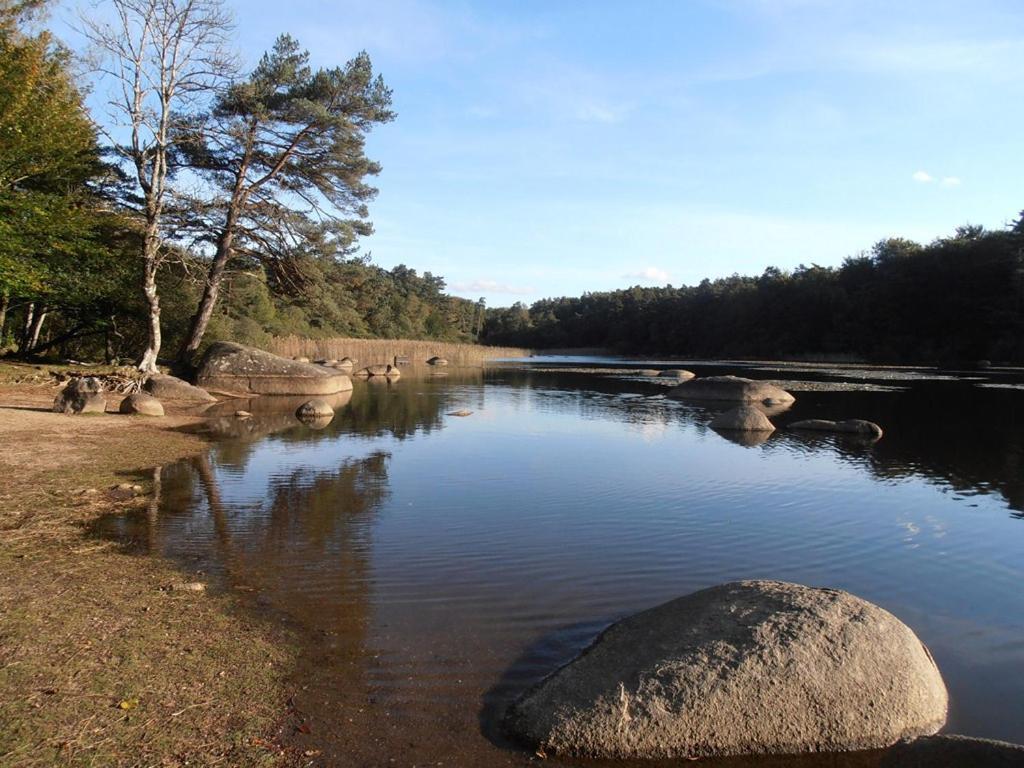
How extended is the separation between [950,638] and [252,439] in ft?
43.1

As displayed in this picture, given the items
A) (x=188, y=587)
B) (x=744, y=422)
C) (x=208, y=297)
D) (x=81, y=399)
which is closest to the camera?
(x=188, y=587)

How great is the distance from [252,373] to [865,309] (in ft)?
228

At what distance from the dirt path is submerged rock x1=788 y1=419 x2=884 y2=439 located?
54.0 feet

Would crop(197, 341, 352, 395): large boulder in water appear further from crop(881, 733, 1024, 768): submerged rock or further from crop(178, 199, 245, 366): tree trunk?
crop(881, 733, 1024, 768): submerged rock

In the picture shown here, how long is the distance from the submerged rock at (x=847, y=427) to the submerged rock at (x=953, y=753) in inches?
597

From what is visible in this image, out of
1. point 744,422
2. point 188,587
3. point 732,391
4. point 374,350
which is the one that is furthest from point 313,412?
point 374,350

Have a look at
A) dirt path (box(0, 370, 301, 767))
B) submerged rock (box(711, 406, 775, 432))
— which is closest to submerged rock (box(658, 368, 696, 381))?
submerged rock (box(711, 406, 775, 432))

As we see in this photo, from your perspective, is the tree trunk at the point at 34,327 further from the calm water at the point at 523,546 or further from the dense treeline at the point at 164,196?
the calm water at the point at 523,546

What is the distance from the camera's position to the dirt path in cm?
363

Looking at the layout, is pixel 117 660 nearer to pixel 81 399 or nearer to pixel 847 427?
pixel 81 399

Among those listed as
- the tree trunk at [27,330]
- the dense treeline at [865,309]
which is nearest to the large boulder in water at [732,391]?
the tree trunk at [27,330]

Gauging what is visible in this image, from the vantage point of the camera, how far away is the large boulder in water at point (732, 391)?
25969 millimetres

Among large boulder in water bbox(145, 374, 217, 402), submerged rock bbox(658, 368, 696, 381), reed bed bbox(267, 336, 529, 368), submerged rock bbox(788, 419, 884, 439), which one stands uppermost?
reed bed bbox(267, 336, 529, 368)

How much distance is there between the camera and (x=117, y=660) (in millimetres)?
4434
